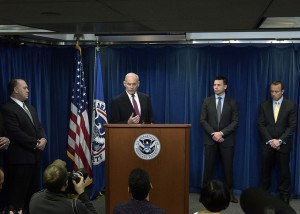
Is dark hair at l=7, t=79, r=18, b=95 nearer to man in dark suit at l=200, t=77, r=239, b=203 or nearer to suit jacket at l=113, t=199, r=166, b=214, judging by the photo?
man in dark suit at l=200, t=77, r=239, b=203

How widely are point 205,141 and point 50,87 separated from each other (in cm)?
234

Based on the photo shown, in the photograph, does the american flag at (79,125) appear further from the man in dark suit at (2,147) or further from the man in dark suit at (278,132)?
the man in dark suit at (278,132)

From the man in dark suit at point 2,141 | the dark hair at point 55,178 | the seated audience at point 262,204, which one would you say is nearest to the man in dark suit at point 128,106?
the man in dark suit at point 2,141

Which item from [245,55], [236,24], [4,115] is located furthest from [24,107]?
[245,55]

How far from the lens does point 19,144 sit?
4.34m

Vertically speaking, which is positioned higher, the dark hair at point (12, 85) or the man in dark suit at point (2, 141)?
the dark hair at point (12, 85)

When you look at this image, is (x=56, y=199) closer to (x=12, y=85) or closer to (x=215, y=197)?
(x=215, y=197)

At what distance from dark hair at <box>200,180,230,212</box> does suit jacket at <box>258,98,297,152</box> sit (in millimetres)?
2988

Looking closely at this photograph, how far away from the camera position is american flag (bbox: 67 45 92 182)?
206 inches

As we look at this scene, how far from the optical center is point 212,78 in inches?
222

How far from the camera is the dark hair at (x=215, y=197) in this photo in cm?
219

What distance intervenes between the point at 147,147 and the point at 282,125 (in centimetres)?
208

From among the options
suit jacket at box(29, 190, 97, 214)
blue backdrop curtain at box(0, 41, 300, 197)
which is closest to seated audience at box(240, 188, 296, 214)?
suit jacket at box(29, 190, 97, 214)

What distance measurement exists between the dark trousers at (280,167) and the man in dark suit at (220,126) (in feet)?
1.41
